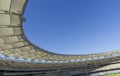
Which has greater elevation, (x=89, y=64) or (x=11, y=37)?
(x=11, y=37)

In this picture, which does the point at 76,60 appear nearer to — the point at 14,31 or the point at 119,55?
the point at 119,55

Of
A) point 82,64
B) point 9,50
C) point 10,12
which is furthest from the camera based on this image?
point 82,64

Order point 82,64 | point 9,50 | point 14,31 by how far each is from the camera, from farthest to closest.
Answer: point 82,64
point 9,50
point 14,31

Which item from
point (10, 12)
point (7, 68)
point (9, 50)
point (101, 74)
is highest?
point (10, 12)

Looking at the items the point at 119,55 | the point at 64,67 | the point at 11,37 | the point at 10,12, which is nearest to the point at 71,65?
the point at 64,67

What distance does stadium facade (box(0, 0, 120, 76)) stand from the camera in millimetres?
23994

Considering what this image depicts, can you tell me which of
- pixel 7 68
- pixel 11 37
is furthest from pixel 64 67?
pixel 11 37

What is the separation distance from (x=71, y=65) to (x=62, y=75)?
5.53 m

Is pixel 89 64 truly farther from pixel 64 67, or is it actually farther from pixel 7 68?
pixel 7 68

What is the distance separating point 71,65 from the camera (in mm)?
74625

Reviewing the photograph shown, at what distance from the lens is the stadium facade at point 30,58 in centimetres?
2399

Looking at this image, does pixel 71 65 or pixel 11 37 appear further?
pixel 71 65

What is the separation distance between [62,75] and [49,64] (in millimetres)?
9983

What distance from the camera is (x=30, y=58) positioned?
50.8 metres
